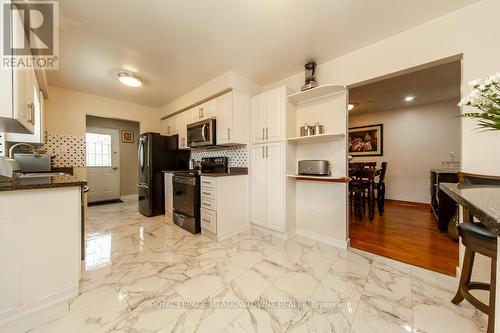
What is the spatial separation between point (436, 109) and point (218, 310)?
5.80 metres

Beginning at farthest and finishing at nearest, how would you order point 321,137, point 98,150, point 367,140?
point 367,140 → point 98,150 → point 321,137

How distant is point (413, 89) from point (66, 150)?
671 cm

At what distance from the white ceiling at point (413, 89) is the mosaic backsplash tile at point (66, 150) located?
17.7 ft

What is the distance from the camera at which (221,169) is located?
320 cm

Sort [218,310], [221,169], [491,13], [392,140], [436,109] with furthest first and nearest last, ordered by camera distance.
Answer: [392,140] → [436,109] → [221,169] → [491,13] → [218,310]

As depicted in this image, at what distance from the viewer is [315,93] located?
8.10 ft

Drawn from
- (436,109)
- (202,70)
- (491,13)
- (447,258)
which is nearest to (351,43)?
(491,13)

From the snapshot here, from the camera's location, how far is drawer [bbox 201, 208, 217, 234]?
8.38 feet

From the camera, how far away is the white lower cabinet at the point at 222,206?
2557 millimetres

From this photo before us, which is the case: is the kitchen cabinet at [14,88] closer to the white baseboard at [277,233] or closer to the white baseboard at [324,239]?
the white baseboard at [277,233]

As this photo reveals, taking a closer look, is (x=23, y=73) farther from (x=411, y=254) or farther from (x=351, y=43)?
(x=411, y=254)

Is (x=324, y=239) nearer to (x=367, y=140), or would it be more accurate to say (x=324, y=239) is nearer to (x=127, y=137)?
(x=367, y=140)

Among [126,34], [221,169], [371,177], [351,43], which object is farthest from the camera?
[371,177]

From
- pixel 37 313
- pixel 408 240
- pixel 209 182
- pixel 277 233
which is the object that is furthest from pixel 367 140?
pixel 37 313
